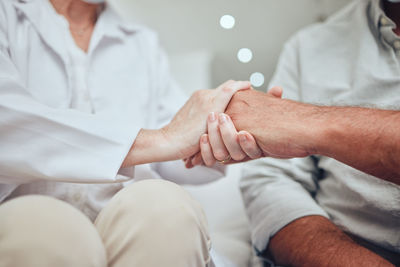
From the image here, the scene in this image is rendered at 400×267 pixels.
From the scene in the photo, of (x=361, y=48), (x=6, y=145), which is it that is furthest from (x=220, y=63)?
(x=6, y=145)

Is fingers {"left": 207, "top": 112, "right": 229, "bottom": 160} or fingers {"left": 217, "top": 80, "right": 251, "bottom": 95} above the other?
fingers {"left": 217, "top": 80, "right": 251, "bottom": 95}

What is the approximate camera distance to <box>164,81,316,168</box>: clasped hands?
60 centimetres

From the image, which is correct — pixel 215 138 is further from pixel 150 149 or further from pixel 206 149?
pixel 150 149

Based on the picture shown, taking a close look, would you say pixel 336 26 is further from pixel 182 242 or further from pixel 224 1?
pixel 182 242

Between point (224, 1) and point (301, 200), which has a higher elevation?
point (224, 1)

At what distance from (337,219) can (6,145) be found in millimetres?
692

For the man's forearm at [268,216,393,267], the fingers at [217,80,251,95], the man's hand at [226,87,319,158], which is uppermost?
the fingers at [217,80,251,95]

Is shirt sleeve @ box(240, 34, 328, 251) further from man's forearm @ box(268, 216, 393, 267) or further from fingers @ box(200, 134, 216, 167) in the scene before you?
fingers @ box(200, 134, 216, 167)

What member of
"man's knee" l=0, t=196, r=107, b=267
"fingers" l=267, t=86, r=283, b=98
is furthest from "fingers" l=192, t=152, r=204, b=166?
"man's knee" l=0, t=196, r=107, b=267

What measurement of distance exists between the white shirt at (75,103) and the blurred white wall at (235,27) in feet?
1.54

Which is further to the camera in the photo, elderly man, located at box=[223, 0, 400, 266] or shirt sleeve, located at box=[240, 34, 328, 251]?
shirt sleeve, located at box=[240, 34, 328, 251]

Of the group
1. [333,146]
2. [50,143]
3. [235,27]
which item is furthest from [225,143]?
[235,27]

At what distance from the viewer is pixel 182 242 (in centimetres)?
42

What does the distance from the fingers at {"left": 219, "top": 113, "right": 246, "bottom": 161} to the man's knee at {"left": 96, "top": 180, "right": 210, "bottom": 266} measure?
8.2 inches
